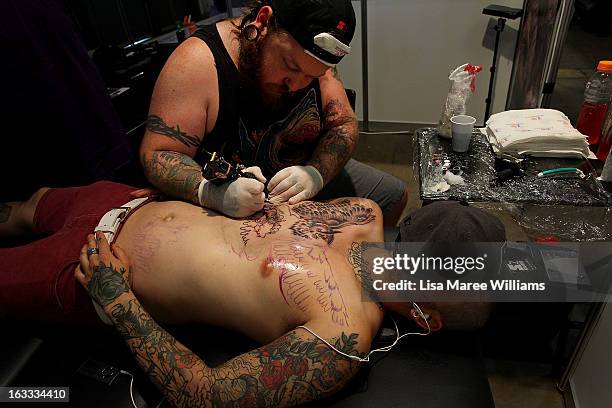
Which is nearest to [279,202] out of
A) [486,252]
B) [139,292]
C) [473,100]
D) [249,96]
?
[249,96]

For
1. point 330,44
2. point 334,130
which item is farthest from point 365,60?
point 330,44

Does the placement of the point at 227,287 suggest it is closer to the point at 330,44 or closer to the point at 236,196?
the point at 236,196

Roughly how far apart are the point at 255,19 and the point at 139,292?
32.6 inches

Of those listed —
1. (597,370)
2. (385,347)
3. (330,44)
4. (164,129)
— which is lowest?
(597,370)

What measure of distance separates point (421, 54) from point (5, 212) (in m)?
2.50

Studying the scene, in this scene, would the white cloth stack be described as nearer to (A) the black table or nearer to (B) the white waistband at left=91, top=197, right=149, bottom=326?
(A) the black table

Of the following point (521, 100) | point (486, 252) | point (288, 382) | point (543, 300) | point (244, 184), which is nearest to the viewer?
point (288, 382)

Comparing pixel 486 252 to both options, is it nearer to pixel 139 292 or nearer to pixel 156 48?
pixel 139 292

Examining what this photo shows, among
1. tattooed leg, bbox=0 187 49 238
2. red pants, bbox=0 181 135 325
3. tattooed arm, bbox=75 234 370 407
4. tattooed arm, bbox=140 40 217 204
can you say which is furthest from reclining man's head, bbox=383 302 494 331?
tattooed leg, bbox=0 187 49 238

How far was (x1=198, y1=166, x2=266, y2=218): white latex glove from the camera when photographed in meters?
1.10

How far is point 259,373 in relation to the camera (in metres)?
0.87

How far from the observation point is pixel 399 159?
291 cm

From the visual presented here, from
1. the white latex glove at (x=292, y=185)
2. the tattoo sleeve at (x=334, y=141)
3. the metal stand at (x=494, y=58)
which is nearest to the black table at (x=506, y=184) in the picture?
the tattoo sleeve at (x=334, y=141)

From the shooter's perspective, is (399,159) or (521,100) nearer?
(521,100)
